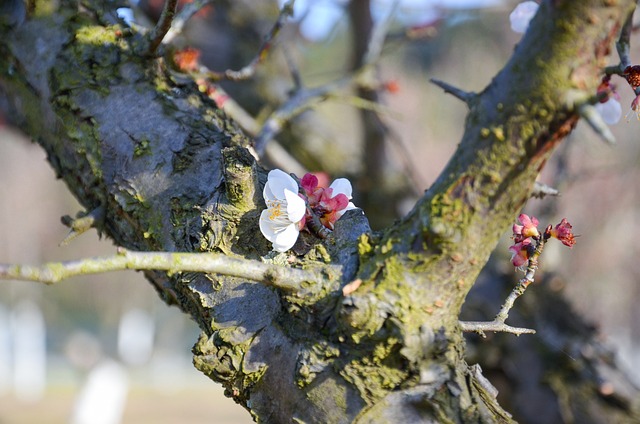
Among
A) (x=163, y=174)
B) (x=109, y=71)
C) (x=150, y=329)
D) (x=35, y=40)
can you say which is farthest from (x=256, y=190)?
(x=150, y=329)

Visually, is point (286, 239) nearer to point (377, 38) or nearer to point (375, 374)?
point (375, 374)

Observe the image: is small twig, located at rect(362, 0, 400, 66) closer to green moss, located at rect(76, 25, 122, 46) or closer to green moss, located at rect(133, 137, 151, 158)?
green moss, located at rect(76, 25, 122, 46)

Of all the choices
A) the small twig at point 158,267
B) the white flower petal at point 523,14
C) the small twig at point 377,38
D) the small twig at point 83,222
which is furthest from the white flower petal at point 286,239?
the small twig at point 377,38

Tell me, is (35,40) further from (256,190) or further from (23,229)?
(23,229)

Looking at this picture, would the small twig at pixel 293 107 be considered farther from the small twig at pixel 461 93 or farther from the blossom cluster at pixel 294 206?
the small twig at pixel 461 93

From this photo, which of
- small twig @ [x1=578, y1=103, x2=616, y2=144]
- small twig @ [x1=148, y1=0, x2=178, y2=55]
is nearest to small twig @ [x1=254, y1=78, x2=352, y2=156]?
small twig @ [x1=148, y1=0, x2=178, y2=55]

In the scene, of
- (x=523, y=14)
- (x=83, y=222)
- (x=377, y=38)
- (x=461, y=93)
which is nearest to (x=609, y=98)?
(x=523, y=14)
